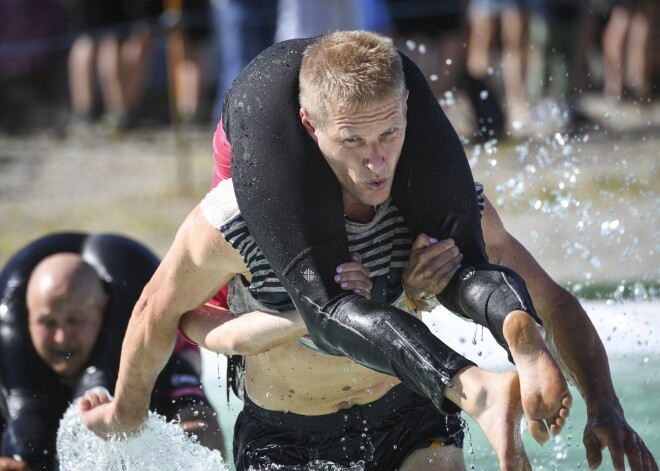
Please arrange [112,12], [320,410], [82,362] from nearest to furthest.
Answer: [320,410] < [82,362] < [112,12]

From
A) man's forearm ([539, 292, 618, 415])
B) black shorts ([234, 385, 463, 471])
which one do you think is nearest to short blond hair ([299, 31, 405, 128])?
man's forearm ([539, 292, 618, 415])

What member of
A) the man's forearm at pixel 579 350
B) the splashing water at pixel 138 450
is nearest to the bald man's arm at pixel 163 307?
the splashing water at pixel 138 450

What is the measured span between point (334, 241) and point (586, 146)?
451 cm

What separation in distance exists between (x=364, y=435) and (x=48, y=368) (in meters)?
1.35

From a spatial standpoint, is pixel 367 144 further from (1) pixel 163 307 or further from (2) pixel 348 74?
(1) pixel 163 307

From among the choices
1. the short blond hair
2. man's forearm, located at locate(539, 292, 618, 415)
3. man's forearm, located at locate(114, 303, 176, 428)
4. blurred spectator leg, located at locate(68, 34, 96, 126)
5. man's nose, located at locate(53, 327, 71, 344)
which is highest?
the short blond hair

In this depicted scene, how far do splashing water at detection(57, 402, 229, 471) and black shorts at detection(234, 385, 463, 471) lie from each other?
0.41 meters

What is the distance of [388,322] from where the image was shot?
7.98ft

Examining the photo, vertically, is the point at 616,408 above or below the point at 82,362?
above

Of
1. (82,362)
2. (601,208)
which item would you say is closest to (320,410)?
(82,362)

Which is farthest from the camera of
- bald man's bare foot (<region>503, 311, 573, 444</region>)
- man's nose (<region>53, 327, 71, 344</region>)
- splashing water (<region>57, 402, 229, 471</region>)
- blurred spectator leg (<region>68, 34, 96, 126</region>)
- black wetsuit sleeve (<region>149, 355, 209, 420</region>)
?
blurred spectator leg (<region>68, 34, 96, 126</region>)

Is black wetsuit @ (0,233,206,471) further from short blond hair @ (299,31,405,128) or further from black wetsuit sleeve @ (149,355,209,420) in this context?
short blond hair @ (299,31,405,128)

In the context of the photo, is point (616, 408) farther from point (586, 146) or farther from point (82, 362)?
point (586, 146)

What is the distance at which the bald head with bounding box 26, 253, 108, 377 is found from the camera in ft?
12.8
